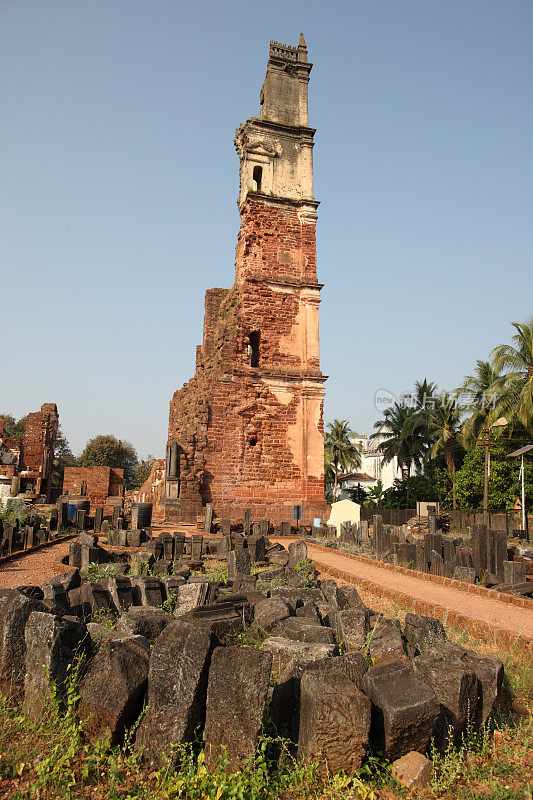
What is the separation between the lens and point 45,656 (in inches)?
140

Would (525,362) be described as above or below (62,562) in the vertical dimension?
above

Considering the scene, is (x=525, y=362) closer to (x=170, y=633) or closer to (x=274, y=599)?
(x=274, y=599)

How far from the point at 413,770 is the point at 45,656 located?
2.30m

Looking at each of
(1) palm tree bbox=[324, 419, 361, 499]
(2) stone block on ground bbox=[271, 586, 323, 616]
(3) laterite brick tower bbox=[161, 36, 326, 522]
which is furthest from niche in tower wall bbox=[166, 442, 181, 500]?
(1) palm tree bbox=[324, 419, 361, 499]

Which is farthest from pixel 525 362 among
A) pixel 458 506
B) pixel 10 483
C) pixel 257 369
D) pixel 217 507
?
pixel 10 483

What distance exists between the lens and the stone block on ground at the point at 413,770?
2.97 metres

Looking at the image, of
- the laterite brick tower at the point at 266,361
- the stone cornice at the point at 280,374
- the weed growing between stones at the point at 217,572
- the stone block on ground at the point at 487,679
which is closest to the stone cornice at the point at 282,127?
the laterite brick tower at the point at 266,361

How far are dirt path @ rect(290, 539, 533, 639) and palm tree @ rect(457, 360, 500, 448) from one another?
59.2ft

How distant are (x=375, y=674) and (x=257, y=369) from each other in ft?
50.0

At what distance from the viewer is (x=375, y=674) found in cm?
339

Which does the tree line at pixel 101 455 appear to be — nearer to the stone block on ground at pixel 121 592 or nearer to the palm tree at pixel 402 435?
the palm tree at pixel 402 435

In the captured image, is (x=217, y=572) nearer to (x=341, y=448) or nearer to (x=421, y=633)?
(x=421, y=633)

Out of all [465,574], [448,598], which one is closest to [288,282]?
[465,574]

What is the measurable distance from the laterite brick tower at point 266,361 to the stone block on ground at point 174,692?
43.2ft
